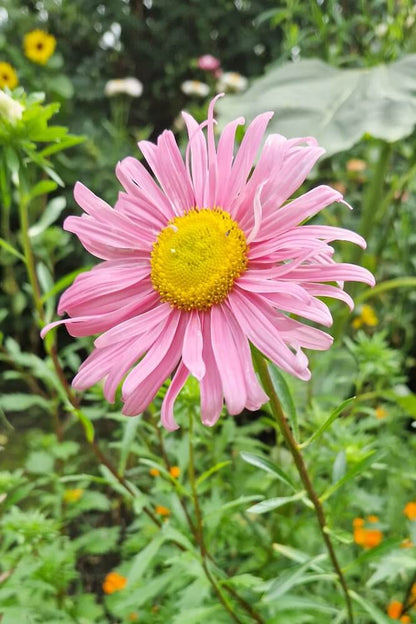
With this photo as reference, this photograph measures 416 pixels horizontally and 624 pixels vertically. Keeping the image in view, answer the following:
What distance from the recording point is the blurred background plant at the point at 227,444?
23.0 inches

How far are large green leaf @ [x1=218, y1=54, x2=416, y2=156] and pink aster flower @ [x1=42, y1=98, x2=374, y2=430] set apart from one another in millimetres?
505

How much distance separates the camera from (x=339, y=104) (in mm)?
981

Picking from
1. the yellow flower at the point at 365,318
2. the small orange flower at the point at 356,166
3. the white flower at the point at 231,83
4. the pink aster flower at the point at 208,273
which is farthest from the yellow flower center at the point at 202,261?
the white flower at the point at 231,83

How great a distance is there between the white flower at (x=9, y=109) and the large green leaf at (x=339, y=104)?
0.50 metres

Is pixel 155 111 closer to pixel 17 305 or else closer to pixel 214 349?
pixel 17 305

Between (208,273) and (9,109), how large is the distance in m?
0.26

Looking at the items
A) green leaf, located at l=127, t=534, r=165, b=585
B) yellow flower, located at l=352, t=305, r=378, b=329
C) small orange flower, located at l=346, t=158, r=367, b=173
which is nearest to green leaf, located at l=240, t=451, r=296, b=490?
green leaf, located at l=127, t=534, r=165, b=585

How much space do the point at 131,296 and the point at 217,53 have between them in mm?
2191

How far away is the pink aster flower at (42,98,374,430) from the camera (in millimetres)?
365

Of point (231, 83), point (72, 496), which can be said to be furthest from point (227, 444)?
point (231, 83)

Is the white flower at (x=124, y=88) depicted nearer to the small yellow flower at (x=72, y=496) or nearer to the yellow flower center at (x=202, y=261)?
the small yellow flower at (x=72, y=496)

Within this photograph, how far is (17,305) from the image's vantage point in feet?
5.64

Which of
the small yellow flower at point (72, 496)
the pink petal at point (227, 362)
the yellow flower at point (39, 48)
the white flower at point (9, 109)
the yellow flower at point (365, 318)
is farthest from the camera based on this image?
the yellow flower at point (39, 48)

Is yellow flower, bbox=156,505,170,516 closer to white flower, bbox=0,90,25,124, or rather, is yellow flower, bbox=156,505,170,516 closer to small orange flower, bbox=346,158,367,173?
white flower, bbox=0,90,25,124
